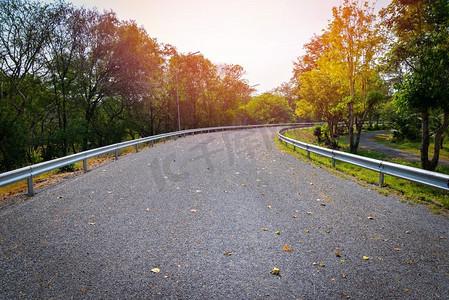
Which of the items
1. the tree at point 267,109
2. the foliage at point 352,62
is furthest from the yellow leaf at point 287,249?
the tree at point 267,109

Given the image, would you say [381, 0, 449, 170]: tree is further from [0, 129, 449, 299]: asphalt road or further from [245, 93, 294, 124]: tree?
[245, 93, 294, 124]: tree

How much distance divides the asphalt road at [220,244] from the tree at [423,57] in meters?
5.93

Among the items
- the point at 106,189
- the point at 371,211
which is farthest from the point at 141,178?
the point at 371,211

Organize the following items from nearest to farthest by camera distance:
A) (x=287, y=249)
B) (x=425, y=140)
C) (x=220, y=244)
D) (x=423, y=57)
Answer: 1. (x=287, y=249)
2. (x=220, y=244)
3. (x=423, y=57)
4. (x=425, y=140)

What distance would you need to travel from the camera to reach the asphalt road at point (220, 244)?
8.11 feet

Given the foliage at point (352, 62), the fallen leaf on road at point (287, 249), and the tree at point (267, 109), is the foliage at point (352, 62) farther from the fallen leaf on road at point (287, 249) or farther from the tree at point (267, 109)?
the tree at point (267, 109)

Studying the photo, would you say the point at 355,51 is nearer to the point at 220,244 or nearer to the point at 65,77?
the point at 220,244

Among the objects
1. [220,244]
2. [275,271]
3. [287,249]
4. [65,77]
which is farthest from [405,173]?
[65,77]

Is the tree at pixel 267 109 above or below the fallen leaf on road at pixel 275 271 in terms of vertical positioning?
above

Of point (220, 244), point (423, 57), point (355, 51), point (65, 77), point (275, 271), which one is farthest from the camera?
point (65, 77)

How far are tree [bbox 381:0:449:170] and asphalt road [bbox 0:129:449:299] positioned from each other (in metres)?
5.93

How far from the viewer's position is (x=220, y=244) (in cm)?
335

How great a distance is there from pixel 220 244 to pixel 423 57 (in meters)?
11.5

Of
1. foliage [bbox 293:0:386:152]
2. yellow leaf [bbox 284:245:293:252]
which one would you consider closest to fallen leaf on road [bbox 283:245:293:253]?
yellow leaf [bbox 284:245:293:252]
